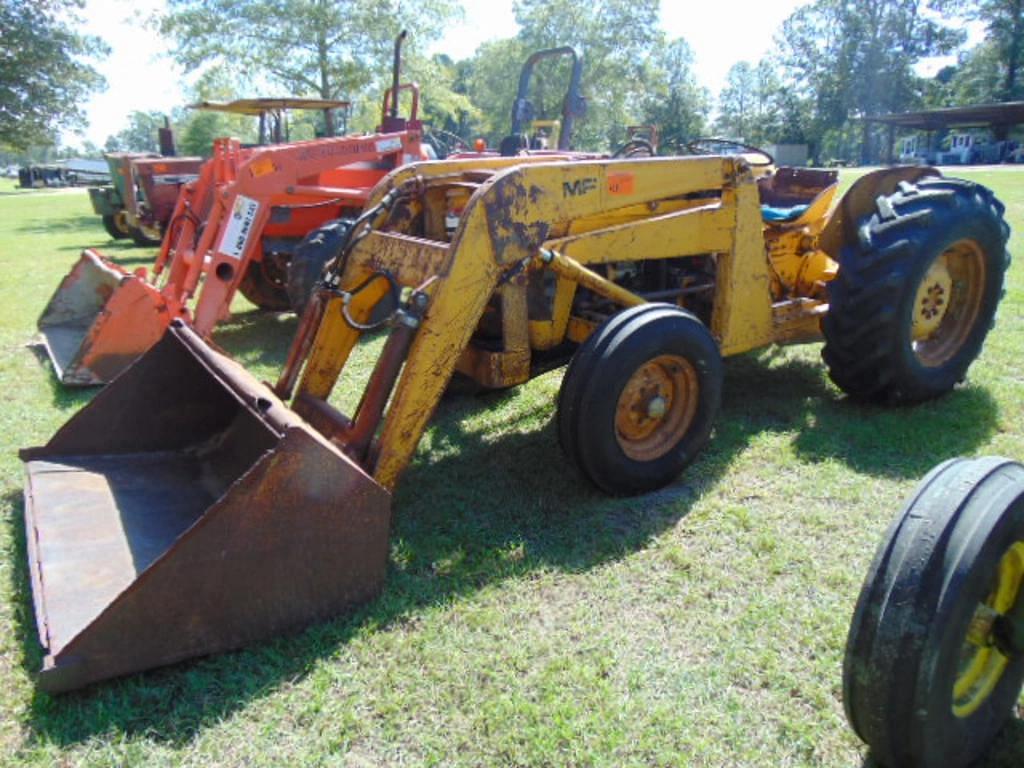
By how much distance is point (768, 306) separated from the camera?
4707 mm

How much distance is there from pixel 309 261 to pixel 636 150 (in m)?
2.67

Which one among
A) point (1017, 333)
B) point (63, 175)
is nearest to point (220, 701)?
point (1017, 333)

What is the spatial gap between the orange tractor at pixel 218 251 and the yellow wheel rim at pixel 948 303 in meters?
4.69

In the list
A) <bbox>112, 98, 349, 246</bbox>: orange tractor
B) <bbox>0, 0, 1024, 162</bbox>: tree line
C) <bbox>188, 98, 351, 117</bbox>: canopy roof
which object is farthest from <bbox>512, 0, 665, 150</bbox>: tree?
<bbox>188, 98, 351, 117</bbox>: canopy roof

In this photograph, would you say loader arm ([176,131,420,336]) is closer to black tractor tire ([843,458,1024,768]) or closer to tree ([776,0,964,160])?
black tractor tire ([843,458,1024,768])

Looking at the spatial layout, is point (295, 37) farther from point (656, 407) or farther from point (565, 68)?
point (656, 407)

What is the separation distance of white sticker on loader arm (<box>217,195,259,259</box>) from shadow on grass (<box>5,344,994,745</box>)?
2.26m

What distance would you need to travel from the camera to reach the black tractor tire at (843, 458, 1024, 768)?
6.24 feet

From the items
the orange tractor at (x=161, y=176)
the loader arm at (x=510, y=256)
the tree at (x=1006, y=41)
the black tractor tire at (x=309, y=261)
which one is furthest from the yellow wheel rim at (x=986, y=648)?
the tree at (x=1006, y=41)

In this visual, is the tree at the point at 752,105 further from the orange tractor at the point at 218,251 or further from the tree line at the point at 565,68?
the orange tractor at the point at 218,251

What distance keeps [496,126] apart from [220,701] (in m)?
38.6

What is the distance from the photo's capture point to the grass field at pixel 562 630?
2.40 meters

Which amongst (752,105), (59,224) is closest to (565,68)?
(59,224)

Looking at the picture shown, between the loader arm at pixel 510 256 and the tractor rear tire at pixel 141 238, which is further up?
the loader arm at pixel 510 256
